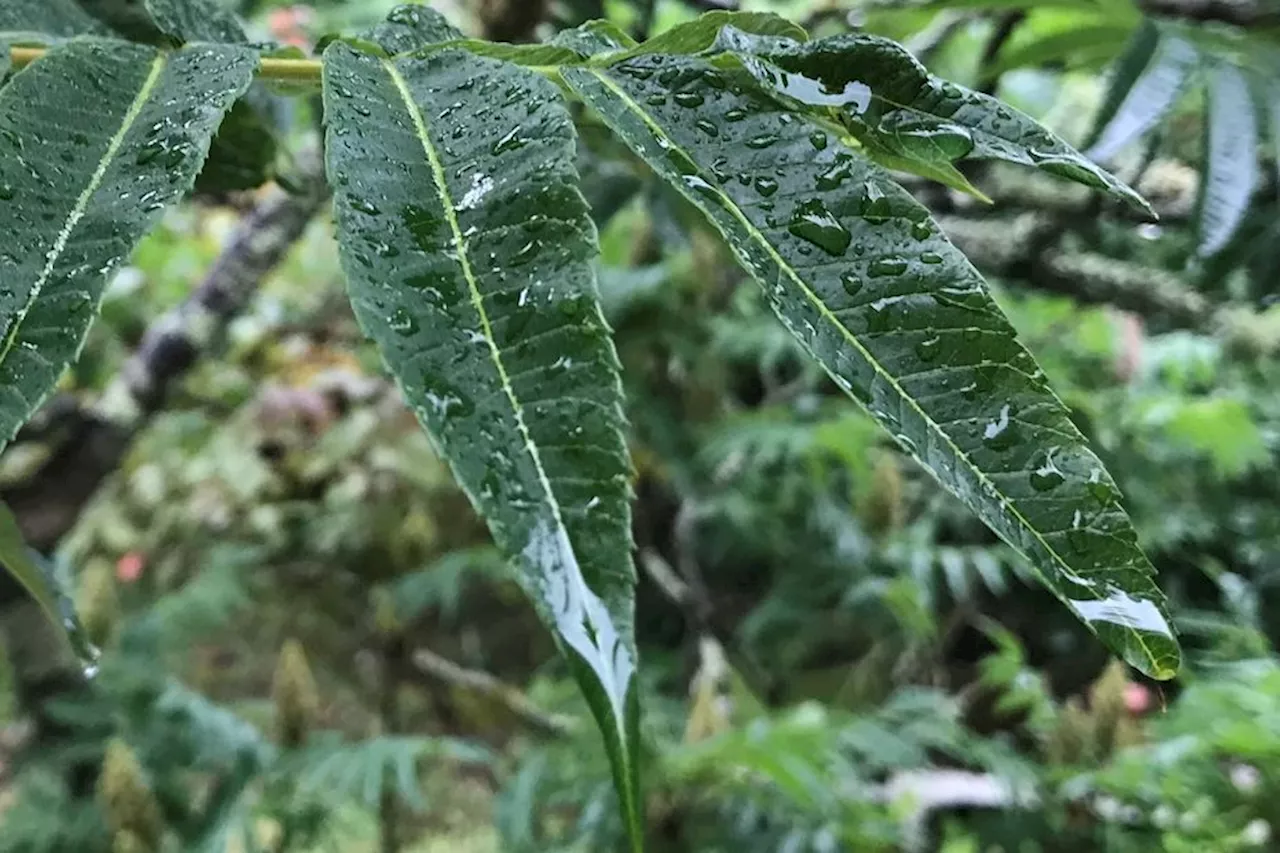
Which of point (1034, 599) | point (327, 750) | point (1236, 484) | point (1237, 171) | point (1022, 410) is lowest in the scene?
point (1034, 599)

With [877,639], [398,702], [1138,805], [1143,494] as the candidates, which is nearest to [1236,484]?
[1143,494]

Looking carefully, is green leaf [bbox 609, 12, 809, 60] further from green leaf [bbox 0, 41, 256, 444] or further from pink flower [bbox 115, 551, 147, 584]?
pink flower [bbox 115, 551, 147, 584]

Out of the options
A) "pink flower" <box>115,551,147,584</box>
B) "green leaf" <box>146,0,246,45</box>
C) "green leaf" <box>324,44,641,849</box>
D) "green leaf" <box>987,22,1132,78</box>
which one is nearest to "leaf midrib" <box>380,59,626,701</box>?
"green leaf" <box>324,44,641,849</box>

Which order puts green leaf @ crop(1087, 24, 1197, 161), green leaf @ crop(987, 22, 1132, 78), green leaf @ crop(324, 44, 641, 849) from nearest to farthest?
green leaf @ crop(324, 44, 641, 849)
green leaf @ crop(1087, 24, 1197, 161)
green leaf @ crop(987, 22, 1132, 78)

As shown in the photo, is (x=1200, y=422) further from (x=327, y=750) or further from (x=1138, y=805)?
(x=327, y=750)

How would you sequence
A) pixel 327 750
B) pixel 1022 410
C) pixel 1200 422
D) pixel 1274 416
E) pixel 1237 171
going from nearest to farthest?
pixel 1022 410
pixel 1237 171
pixel 327 750
pixel 1200 422
pixel 1274 416

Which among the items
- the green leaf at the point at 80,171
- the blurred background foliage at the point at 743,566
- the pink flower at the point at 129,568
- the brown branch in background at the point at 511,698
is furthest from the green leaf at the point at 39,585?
the pink flower at the point at 129,568
